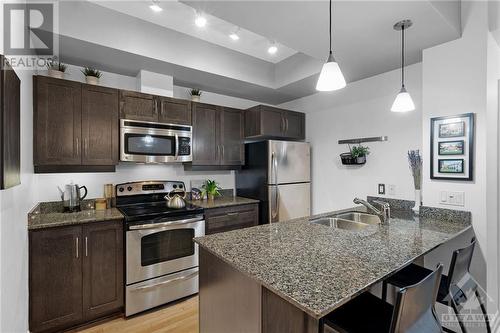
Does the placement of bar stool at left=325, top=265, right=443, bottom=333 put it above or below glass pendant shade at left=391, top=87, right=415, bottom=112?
below

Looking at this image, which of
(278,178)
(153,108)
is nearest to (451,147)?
(278,178)

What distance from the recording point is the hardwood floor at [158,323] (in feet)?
6.95

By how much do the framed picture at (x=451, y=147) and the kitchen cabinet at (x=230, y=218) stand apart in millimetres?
2020

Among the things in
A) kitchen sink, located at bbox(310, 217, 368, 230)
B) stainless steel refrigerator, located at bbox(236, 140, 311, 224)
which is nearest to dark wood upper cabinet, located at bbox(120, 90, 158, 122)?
stainless steel refrigerator, located at bbox(236, 140, 311, 224)

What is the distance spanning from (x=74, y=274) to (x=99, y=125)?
1.39 meters

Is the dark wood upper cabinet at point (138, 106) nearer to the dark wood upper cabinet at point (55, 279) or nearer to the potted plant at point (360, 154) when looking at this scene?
the dark wood upper cabinet at point (55, 279)

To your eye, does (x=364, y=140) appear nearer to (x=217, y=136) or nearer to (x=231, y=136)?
(x=231, y=136)

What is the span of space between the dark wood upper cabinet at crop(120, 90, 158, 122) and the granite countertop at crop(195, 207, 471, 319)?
1759 millimetres

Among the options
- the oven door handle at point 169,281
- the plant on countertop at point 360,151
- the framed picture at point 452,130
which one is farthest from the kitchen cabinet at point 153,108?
the framed picture at point 452,130

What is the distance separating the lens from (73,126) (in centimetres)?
235

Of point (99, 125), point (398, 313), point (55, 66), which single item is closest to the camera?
point (398, 313)

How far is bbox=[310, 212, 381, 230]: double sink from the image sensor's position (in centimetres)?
219

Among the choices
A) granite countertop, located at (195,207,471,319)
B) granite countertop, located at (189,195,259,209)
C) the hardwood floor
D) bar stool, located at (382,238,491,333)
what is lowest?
the hardwood floor

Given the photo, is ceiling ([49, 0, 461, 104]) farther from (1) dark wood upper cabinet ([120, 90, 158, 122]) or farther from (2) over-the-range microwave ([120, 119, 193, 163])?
(2) over-the-range microwave ([120, 119, 193, 163])
